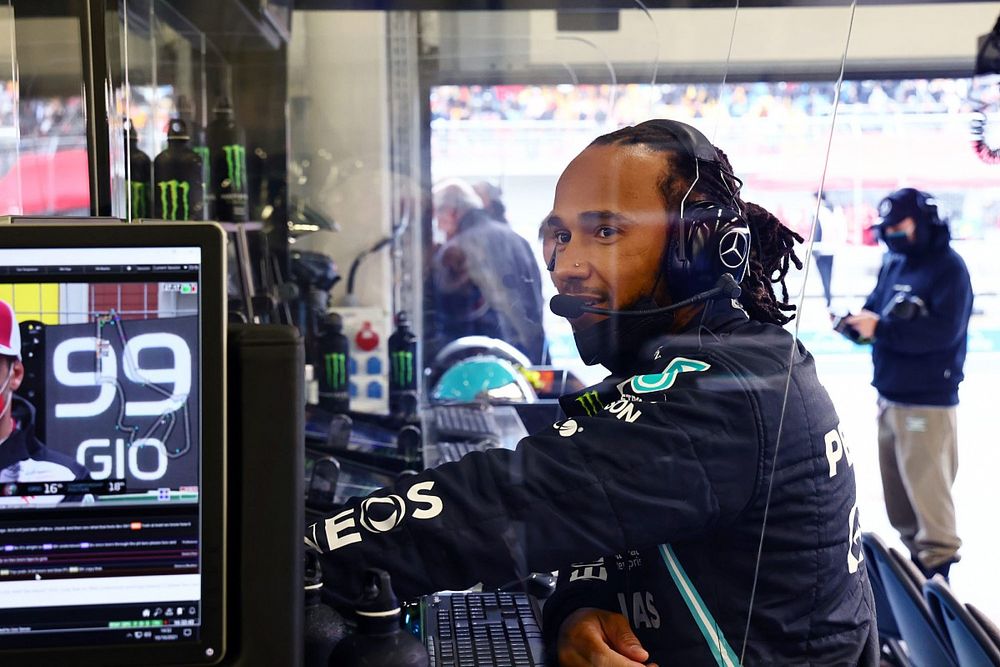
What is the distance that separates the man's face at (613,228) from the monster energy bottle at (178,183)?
117 cm

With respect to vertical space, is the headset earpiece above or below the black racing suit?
above

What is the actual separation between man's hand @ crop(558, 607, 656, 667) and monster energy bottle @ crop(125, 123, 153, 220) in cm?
129

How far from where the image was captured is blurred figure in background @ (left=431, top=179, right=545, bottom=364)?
5.35 feet

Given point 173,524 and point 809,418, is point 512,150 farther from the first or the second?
point 173,524

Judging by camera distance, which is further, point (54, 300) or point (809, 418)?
point (809, 418)

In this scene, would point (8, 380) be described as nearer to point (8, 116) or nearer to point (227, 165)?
point (8, 116)

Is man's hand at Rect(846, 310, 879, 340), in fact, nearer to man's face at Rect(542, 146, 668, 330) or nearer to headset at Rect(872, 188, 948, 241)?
headset at Rect(872, 188, 948, 241)

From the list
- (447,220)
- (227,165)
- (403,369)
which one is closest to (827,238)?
(447,220)

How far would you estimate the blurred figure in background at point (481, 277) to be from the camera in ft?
5.35

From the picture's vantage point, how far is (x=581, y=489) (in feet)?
3.61

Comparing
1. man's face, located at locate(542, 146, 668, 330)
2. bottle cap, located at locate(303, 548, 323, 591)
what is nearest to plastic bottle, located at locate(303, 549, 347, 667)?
bottle cap, located at locate(303, 548, 323, 591)

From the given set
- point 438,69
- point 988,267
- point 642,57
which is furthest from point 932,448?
point 438,69

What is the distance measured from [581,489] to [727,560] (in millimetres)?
193

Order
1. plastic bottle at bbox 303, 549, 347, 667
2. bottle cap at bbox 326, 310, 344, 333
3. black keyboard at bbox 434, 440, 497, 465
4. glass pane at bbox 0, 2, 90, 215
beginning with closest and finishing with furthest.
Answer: plastic bottle at bbox 303, 549, 347, 667, black keyboard at bbox 434, 440, 497, 465, glass pane at bbox 0, 2, 90, 215, bottle cap at bbox 326, 310, 344, 333
